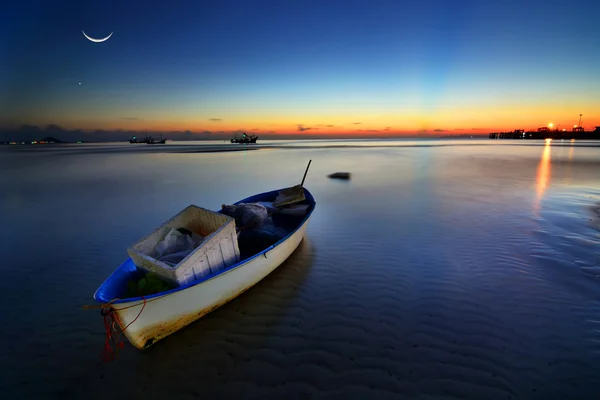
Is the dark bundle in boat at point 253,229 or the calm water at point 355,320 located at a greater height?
the dark bundle in boat at point 253,229

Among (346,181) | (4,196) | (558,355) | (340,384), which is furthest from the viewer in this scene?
(346,181)

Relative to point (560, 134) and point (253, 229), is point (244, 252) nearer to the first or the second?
point (253, 229)

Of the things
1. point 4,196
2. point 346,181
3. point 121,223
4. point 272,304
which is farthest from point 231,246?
point 4,196

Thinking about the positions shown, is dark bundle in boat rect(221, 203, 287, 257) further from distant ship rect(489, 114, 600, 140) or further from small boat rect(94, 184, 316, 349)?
distant ship rect(489, 114, 600, 140)

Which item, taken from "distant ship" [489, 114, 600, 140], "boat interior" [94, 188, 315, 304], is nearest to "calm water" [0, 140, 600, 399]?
"boat interior" [94, 188, 315, 304]

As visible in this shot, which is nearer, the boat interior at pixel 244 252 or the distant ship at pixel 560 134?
the boat interior at pixel 244 252

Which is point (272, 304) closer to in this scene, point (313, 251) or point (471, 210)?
point (313, 251)

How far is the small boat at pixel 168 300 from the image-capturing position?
4.05 metres

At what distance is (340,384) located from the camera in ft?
12.8

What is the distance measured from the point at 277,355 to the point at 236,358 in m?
0.65

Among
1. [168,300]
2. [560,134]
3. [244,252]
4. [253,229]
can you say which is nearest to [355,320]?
[244,252]

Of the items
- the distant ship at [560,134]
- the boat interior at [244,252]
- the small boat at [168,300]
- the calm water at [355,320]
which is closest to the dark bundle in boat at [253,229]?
the boat interior at [244,252]

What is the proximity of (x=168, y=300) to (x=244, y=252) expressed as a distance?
2.39 metres

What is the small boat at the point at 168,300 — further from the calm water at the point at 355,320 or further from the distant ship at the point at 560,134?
the distant ship at the point at 560,134
